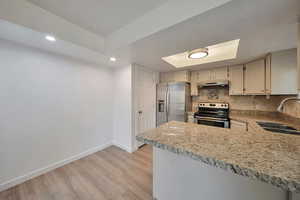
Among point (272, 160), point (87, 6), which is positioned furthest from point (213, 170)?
point (87, 6)

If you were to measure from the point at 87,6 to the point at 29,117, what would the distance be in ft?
6.64

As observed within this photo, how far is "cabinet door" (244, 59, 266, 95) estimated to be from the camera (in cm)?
219

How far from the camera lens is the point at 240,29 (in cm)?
130

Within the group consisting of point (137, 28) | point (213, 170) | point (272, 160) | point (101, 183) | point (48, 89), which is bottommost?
point (101, 183)

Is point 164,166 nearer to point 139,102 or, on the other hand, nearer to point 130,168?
point 130,168

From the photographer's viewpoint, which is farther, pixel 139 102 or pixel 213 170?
pixel 139 102

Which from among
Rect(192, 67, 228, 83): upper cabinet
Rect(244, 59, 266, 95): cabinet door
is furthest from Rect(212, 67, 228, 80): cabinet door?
Rect(244, 59, 266, 95): cabinet door

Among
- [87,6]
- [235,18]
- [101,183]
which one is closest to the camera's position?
[235,18]

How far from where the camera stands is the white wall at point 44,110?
1.63m

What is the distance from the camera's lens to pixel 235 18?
112 centimetres

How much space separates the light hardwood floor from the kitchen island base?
0.62 meters

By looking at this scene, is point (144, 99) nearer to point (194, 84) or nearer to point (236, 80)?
point (194, 84)

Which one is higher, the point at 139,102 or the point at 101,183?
the point at 139,102

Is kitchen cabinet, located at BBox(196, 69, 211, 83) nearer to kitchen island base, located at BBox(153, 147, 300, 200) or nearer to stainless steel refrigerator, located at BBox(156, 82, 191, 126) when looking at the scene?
stainless steel refrigerator, located at BBox(156, 82, 191, 126)
